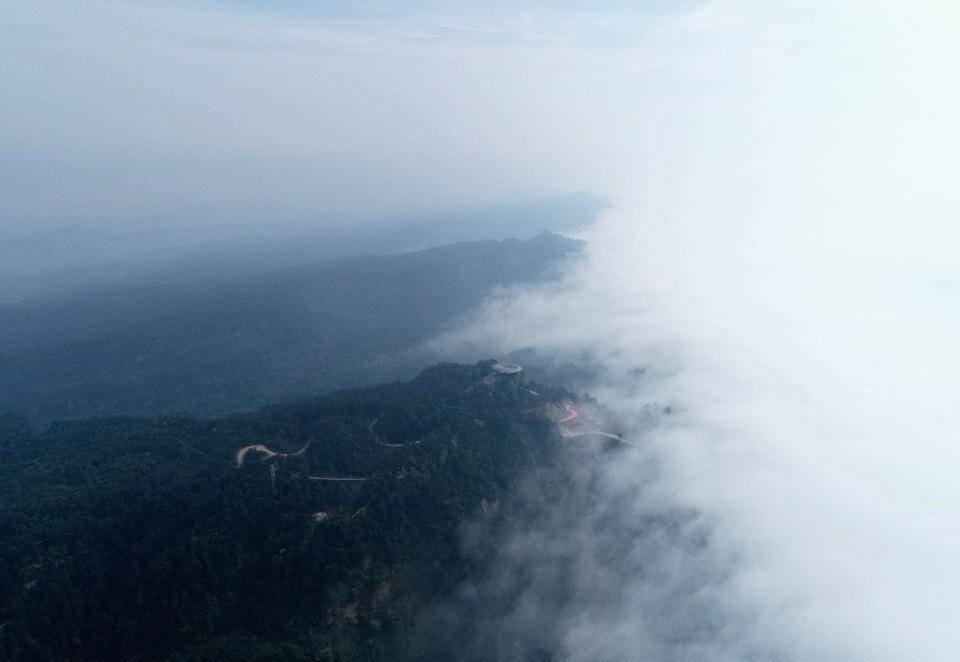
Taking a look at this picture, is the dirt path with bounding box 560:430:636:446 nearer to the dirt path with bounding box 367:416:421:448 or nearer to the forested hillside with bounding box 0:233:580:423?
the dirt path with bounding box 367:416:421:448

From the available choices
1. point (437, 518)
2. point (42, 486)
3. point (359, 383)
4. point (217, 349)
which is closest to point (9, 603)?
point (42, 486)

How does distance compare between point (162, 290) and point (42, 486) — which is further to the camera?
point (162, 290)

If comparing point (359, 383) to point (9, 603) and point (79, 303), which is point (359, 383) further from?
point (79, 303)

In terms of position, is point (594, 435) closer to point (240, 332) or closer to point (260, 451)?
point (260, 451)

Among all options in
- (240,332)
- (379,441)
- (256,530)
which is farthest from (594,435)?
(240,332)

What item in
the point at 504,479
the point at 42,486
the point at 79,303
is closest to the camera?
the point at 42,486

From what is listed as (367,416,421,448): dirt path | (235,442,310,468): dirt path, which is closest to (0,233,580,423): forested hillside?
(367,416,421,448): dirt path

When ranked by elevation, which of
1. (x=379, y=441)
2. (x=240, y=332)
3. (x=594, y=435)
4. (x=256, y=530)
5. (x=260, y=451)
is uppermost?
(x=240, y=332)
